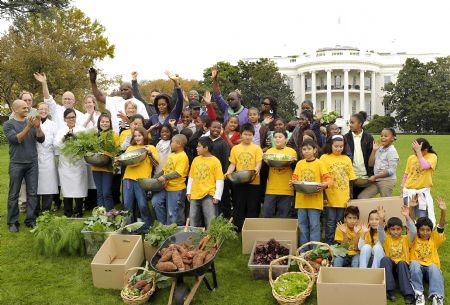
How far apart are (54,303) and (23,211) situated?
415 centimetres

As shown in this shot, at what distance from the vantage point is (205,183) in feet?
22.3

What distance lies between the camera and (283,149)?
7.01 m

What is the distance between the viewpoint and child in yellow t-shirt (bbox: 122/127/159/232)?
23.6 ft

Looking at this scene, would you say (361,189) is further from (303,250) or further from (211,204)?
(211,204)

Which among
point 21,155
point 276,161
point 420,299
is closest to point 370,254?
point 420,299

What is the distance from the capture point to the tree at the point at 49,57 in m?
26.9

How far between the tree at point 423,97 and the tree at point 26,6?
133ft

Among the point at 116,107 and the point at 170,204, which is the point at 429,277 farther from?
the point at 116,107

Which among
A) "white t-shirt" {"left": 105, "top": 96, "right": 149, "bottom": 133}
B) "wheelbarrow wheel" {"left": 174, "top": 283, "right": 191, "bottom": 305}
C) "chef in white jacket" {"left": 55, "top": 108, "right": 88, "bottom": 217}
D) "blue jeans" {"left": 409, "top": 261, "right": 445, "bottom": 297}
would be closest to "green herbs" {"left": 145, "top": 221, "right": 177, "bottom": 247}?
"wheelbarrow wheel" {"left": 174, "top": 283, "right": 191, "bottom": 305}

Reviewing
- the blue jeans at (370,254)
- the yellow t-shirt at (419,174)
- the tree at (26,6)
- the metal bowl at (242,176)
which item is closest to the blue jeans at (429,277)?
the blue jeans at (370,254)

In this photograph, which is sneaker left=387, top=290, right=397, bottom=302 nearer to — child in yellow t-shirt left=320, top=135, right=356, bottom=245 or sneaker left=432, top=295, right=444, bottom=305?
sneaker left=432, top=295, right=444, bottom=305

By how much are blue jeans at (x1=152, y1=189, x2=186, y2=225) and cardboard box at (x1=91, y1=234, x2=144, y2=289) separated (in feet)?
2.83

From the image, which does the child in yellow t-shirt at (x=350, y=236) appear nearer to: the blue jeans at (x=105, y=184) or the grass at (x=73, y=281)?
the grass at (x=73, y=281)

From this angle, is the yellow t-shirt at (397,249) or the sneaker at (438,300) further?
the yellow t-shirt at (397,249)
